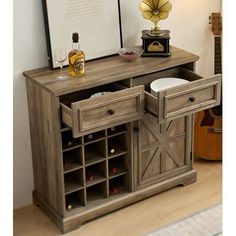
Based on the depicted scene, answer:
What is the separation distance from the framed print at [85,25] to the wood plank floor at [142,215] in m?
0.85

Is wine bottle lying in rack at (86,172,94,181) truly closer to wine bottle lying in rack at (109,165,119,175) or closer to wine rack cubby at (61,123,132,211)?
wine rack cubby at (61,123,132,211)

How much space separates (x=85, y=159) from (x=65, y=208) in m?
0.27

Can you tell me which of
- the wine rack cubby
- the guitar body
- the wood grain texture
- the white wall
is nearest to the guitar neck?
the white wall

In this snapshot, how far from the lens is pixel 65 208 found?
248cm

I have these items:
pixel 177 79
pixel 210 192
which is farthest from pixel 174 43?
pixel 210 192

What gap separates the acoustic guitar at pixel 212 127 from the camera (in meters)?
2.98

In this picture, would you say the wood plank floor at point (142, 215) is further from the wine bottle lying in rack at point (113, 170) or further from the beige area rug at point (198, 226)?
the wine bottle lying in rack at point (113, 170)

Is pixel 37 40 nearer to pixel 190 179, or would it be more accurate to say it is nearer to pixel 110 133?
pixel 110 133

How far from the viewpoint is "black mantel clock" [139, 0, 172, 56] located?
8.53 feet

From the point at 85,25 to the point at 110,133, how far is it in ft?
1.88

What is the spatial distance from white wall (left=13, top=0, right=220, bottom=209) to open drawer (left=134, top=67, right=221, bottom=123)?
0.43 meters

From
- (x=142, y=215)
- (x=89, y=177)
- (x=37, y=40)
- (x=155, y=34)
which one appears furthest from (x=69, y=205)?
(x=155, y=34)

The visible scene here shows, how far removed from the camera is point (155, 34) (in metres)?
2.63
